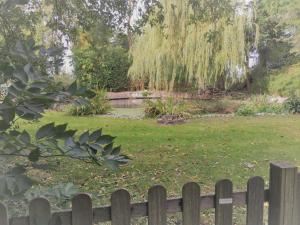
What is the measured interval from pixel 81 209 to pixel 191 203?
31 cm

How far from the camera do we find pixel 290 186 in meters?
1.04

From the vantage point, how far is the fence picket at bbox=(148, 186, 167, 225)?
0.94m

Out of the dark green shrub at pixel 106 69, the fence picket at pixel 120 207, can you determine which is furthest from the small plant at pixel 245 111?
the fence picket at pixel 120 207

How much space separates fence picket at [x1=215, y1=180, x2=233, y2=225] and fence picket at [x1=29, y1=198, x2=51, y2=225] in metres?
0.48

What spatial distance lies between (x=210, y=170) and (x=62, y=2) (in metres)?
1.93

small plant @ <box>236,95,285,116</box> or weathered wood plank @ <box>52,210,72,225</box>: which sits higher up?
small plant @ <box>236,95,285,116</box>

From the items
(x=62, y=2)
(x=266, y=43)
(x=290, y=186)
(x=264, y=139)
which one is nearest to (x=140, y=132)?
(x=264, y=139)

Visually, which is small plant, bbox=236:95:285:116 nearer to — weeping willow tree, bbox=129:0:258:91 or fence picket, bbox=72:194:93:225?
weeping willow tree, bbox=129:0:258:91

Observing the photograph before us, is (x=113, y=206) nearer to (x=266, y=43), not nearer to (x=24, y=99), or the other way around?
(x=24, y=99)

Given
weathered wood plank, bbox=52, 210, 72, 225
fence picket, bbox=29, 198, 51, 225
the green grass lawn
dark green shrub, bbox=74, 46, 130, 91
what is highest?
dark green shrub, bbox=74, 46, 130, 91

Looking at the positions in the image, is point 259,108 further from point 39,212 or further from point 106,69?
point 39,212

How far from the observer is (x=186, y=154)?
149 inches

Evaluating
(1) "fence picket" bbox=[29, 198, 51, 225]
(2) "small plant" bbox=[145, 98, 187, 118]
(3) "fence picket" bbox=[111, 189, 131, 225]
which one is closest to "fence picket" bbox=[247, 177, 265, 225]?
(3) "fence picket" bbox=[111, 189, 131, 225]

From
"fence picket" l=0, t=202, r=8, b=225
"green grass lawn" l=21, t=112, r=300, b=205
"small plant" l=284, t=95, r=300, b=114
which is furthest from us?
"small plant" l=284, t=95, r=300, b=114
